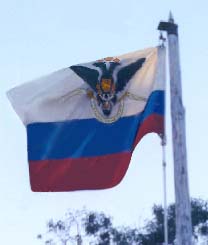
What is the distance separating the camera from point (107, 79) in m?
9.98

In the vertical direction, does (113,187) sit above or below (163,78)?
below

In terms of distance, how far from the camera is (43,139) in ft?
33.1

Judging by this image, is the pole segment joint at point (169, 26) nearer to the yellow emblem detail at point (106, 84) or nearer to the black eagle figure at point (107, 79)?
the black eagle figure at point (107, 79)

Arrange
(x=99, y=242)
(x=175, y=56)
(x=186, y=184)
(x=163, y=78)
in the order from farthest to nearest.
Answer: (x=99, y=242), (x=163, y=78), (x=175, y=56), (x=186, y=184)

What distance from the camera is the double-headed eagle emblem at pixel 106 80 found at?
9805 millimetres

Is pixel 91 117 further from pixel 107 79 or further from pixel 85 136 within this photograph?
pixel 107 79

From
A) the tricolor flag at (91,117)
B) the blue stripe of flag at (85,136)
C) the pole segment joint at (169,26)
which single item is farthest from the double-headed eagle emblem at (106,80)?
the pole segment joint at (169,26)

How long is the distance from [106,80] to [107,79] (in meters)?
0.02

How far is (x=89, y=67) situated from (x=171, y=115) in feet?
5.12

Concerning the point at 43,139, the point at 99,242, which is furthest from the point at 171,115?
the point at 99,242

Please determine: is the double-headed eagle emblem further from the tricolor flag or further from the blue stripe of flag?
the blue stripe of flag

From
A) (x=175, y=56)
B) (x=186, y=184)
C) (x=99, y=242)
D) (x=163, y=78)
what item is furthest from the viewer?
(x=99, y=242)

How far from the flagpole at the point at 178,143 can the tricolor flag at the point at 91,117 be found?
18.7 inches

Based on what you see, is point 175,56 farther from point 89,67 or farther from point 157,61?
point 89,67
